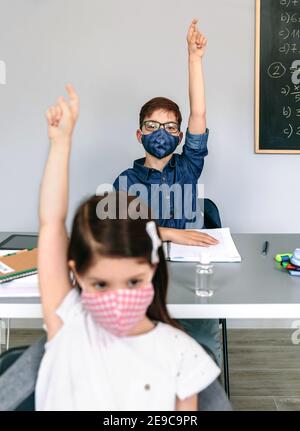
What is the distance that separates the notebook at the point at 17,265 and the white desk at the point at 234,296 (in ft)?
0.41

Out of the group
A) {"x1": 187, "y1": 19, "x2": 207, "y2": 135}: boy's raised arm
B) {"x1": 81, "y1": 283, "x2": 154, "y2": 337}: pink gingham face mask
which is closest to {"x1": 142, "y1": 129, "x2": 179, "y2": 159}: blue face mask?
{"x1": 187, "y1": 19, "x2": 207, "y2": 135}: boy's raised arm

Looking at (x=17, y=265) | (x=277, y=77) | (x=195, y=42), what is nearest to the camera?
(x=17, y=265)

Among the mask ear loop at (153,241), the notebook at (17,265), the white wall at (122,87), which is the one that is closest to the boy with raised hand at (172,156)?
the notebook at (17,265)

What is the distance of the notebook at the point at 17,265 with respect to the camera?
52.2 inches

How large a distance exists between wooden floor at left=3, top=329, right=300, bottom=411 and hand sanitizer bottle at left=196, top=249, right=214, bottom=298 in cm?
87

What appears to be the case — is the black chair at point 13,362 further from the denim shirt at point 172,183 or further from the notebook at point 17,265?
the denim shirt at point 172,183

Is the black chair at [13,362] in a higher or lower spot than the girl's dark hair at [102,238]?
lower

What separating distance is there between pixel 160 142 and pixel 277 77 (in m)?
1.00

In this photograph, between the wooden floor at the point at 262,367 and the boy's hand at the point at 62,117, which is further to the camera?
the wooden floor at the point at 262,367

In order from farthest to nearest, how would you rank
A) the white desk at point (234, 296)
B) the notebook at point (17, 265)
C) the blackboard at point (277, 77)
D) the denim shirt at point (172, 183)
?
the blackboard at point (277, 77) < the denim shirt at point (172, 183) < the notebook at point (17, 265) < the white desk at point (234, 296)

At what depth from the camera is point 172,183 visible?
6.21ft

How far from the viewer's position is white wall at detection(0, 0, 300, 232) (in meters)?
2.43

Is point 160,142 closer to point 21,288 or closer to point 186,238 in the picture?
point 186,238

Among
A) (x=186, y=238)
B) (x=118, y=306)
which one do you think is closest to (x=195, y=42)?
(x=186, y=238)
